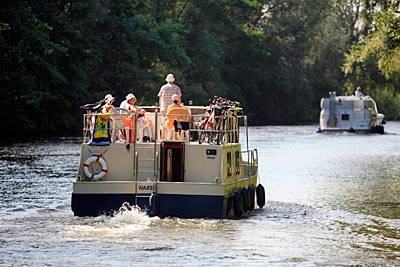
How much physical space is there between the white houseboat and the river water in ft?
1.31

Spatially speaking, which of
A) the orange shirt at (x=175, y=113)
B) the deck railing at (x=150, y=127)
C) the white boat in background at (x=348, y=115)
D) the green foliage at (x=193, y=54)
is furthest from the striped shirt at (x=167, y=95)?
the white boat in background at (x=348, y=115)

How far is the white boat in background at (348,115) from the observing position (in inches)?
2872

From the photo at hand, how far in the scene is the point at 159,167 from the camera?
81.4 feet

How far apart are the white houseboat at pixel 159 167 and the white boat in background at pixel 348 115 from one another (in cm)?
4775

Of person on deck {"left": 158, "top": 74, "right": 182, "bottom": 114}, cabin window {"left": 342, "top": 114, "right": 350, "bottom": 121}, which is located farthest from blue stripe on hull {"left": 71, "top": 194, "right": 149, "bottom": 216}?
cabin window {"left": 342, "top": 114, "right": 350, "bottom": 121}

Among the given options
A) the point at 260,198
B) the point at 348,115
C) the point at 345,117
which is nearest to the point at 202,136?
the point at 260,198

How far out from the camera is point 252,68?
10506cm

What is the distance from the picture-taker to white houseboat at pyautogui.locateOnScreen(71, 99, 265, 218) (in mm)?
24219

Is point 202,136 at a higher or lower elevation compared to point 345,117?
lower

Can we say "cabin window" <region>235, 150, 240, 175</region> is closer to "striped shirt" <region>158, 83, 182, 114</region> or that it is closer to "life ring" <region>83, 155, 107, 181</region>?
"striped shirt" <region>158, 83, 182, 114</region>

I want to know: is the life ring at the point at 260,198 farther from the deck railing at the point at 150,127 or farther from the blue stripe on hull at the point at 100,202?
the blue stripe on hull at the point at 100,202

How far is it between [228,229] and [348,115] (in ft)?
169

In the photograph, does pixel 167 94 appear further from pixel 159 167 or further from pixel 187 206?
pixel 187 206

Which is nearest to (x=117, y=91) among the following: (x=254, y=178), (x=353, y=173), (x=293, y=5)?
(x=293, y=5)
